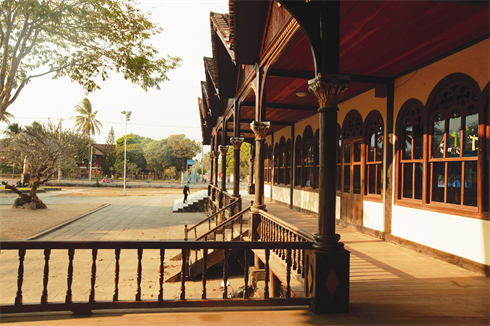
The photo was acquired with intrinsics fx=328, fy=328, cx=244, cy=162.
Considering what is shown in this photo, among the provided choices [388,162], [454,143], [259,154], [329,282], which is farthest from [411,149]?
[329,282]

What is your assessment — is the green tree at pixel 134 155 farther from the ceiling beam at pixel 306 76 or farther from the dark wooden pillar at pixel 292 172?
the ceiling beam at pixel 306 76

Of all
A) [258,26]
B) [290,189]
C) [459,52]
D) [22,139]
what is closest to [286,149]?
[290,189]

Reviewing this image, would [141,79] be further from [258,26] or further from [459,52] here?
[459,52]

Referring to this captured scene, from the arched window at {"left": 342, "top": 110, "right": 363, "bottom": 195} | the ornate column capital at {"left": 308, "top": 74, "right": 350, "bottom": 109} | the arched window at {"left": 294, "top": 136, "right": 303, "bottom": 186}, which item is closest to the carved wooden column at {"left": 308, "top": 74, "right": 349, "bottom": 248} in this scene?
the ornate column capital at {"left": 308, "top": 74, "right": 350, "bottom": 109}

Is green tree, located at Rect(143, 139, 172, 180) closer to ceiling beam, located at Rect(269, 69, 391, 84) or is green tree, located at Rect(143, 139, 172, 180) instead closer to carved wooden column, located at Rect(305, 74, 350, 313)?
ceiling beam, located at Rect(269, 69, 391, 84)

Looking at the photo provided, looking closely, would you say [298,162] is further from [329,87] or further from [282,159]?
[329,87]

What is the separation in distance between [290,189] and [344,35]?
32.4ft

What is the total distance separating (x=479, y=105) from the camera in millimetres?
5523

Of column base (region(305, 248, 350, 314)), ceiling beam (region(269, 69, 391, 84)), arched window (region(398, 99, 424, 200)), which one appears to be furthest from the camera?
ceiling beam (region(269, 69, 391, 84))

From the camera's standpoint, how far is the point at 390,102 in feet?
26.2

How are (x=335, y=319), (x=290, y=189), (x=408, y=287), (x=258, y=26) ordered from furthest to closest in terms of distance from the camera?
(x=290, y=189)
(x=258, y=26)
(x=408, y=287)
(x=335, y=319)

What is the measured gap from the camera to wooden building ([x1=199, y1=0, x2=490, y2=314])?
163 inches

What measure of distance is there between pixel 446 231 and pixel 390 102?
3.35 metres

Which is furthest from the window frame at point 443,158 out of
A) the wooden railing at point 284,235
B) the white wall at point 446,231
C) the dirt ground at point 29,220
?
the dirt ground at point 29,220
